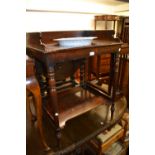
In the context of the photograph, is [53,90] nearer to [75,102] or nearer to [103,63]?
[75,102]

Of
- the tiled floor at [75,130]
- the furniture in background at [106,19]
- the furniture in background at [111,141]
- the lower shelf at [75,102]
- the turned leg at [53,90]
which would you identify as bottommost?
the furniture in background at [111,141]

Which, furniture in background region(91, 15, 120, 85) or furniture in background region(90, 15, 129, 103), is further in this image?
furniture in background region(91, 15, 120, 85)

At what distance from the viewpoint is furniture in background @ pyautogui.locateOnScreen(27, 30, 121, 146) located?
2.57 ft

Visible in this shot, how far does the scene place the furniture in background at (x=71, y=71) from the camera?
2.57 ft

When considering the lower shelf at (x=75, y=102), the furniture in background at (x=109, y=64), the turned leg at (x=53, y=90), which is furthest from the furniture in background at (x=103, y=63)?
the turned leg at (x=53, y=90)

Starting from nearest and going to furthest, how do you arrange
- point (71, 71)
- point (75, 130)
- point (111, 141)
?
point (75, 130), point (111, 141), point (71, 71)

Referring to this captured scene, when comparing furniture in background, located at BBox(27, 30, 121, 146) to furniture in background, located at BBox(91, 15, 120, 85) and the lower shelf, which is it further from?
furniture in background, located at BBox(91, 15, 120, 85)

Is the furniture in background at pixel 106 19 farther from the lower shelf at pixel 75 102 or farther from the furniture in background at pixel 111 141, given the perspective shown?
the furniture in background at pixel 111 141

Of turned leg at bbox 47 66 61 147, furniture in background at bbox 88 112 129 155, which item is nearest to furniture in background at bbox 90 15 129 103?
furniture in background at bbox 88 112 129 155

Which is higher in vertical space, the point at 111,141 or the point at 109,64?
the point at 109,64

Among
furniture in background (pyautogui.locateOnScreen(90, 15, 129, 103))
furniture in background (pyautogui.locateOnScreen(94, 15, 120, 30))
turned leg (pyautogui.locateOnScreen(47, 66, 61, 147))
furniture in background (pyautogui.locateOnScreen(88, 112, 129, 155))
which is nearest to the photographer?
turned leg (pyautogui.locateOnScreen(47, 66, 61, 147))

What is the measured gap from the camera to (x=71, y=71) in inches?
56.7

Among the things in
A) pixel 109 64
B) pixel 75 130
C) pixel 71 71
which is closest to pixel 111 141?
pixel 75 130
